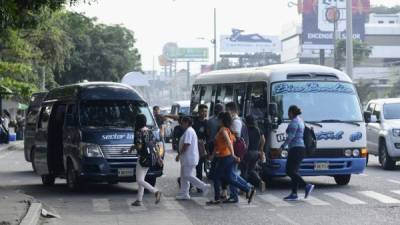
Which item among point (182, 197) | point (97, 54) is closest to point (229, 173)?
point (182, 197)

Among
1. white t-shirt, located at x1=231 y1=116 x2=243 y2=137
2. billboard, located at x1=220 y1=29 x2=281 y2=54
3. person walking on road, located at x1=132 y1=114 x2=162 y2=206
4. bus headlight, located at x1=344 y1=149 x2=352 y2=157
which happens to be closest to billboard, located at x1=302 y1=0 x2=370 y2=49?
billboard, located at x1=220 y1=29 x2=281 y2=54

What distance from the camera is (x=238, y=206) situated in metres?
15.2

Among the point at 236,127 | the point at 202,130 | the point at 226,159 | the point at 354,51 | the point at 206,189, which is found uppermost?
the point at 354,51

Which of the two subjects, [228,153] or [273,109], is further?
[273,109]

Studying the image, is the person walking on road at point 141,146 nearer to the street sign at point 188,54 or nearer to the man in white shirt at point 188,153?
the man in white shirt at point 188,153

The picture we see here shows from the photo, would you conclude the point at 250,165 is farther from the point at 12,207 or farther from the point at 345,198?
the point at 12,207

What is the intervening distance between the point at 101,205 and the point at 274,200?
3.20 metres

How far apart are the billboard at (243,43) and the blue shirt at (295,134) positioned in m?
120

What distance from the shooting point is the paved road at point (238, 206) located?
13.3 meters

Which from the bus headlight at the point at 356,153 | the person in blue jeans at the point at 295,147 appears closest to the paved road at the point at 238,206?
the person in blue jeans at the point at 295,147

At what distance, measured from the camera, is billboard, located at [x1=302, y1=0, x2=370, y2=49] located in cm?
10544

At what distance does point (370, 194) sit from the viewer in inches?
665

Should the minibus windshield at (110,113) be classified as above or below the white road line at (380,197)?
above

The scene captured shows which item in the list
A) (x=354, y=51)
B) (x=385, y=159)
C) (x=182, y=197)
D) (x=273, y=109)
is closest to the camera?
(x=182, y=197)
